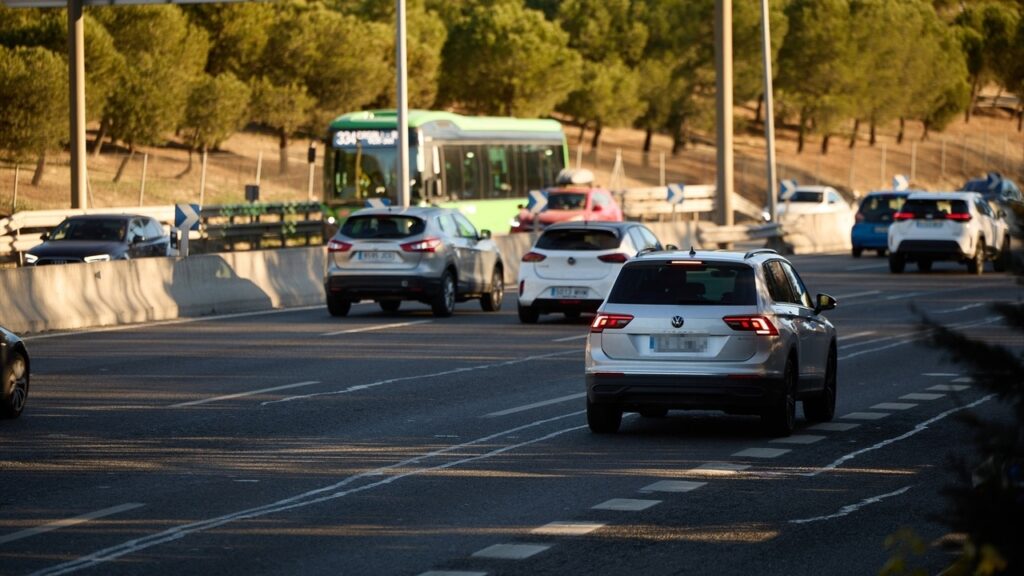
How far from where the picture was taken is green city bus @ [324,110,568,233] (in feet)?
157

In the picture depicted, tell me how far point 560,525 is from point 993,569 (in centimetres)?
538

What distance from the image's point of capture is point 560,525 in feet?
33.3

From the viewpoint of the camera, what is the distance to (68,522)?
1016 cm

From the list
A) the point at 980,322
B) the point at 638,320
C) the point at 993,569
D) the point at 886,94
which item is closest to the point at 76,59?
the point at 980,322

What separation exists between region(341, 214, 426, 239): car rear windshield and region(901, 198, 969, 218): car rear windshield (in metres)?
15.7

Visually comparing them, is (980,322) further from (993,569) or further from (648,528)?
(993,569)

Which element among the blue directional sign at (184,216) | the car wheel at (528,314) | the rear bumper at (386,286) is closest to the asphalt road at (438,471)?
the car wheel at (528,314)

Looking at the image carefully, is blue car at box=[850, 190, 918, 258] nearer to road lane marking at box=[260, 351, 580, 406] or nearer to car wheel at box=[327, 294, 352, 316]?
car wheel at box=[327, 294, 352, 316]

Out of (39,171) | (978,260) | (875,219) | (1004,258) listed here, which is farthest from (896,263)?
(1004,258)

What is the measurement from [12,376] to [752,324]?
19.8ft

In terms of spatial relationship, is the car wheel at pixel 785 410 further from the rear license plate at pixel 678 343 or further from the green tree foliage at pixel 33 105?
the green tree foliage at pixel 33 105

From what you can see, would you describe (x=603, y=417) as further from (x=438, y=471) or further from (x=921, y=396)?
(x=921, y=396)

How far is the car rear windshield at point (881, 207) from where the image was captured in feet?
156

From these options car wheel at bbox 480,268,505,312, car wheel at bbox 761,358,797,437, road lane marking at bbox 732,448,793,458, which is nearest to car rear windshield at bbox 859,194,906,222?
car wheel at bbox 480,268,505,312
